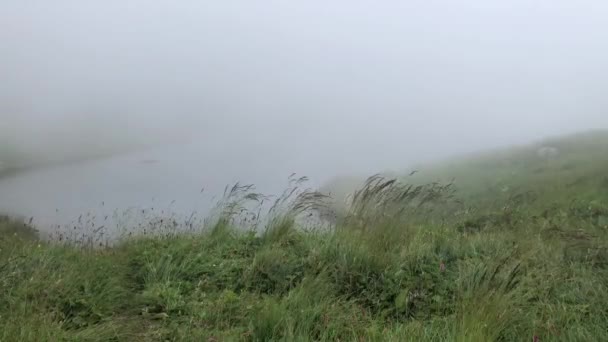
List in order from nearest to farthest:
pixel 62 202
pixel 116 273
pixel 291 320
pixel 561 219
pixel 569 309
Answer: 1. pixel 291 320
2. pixel 569 309
3. pixel 116 273
4. pixel 561 219
5. pixel 62 202

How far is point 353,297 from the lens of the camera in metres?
5.81

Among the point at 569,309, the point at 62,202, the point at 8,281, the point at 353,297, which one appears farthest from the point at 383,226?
the point at 62,202

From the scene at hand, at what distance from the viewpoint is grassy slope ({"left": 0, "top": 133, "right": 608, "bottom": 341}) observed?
4.75m

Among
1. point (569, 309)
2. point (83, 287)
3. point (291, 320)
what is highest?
point (83, 287)

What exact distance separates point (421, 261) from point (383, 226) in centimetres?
115

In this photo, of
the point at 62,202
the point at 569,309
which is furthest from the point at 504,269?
the point at 62,202

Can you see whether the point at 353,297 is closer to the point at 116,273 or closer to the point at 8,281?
the point at 116,273

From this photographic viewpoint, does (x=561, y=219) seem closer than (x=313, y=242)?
No

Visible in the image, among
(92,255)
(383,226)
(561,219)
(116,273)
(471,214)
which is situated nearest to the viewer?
(116,273)

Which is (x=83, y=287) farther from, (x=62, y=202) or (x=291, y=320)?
(x=62, y=202)

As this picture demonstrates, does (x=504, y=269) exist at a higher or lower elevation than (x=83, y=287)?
lower

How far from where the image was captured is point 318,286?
5652 millimetres

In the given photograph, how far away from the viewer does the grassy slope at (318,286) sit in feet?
15.6

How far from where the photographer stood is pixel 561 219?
9.14 metres
